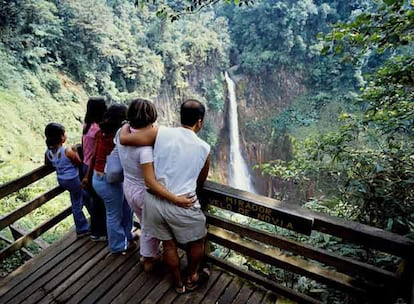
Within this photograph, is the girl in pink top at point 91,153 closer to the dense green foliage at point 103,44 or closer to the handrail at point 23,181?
the handrail at point 23,181

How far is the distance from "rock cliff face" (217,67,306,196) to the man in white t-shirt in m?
16.3

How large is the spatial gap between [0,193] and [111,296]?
1.14 metres

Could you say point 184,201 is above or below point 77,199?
above

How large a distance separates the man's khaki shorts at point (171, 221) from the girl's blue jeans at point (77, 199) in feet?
3.05

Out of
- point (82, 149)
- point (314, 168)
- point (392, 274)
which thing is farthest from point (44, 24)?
point (392, 274)

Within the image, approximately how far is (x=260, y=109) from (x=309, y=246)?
60.1ft

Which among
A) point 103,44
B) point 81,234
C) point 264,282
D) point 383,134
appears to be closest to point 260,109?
point 103,44

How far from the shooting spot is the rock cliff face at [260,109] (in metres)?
18.7

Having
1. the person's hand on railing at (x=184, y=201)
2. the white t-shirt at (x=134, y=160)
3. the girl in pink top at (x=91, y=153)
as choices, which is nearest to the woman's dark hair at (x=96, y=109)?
the girl in pink top at (x=91, y=153)

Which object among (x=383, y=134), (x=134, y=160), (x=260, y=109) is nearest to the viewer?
(x=134, y=160)

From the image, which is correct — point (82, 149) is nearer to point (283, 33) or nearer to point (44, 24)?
point (44, 24)

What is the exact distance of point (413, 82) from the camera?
2389 mm

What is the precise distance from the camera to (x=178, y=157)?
5.87ft

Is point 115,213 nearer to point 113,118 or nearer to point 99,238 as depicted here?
point 99,238
